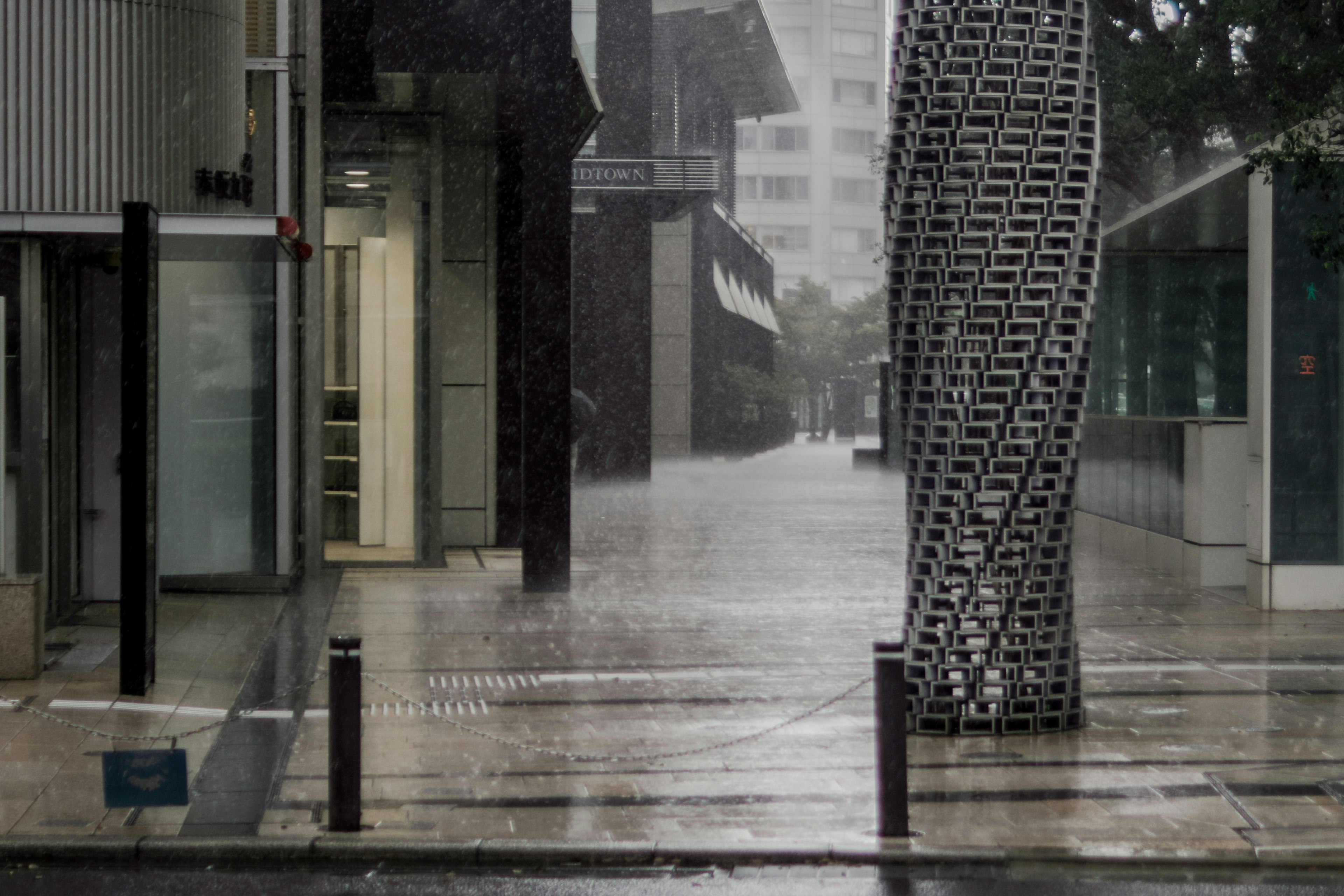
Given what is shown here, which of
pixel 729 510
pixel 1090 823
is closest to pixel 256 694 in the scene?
pixel 1090 823

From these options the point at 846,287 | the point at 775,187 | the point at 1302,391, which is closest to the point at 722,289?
the point at 1302,391

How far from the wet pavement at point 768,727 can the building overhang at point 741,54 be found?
32.6 m

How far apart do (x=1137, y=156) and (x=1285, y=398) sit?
1743cm

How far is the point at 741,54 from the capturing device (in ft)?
162

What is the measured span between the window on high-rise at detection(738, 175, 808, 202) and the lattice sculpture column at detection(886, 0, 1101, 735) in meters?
99.3

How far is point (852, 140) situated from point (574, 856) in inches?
4149

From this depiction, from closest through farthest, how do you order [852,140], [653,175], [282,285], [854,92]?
[282,285] < [653,175] < [852,140] < [854,92]

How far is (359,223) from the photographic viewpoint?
15.7 metres

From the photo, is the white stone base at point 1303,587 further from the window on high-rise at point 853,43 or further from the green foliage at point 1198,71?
the window on high-rise at point 853,43

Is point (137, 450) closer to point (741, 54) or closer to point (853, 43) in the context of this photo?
point (741, 54)

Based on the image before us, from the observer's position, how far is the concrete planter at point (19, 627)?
345 inches

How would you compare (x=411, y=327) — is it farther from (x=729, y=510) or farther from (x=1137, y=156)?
(x=1137, y=156)

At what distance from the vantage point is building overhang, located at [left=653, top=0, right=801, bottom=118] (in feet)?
145

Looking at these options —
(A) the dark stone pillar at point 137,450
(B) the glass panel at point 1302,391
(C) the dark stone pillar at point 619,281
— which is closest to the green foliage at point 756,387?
(C) the dark stone pillar at point 619,281
